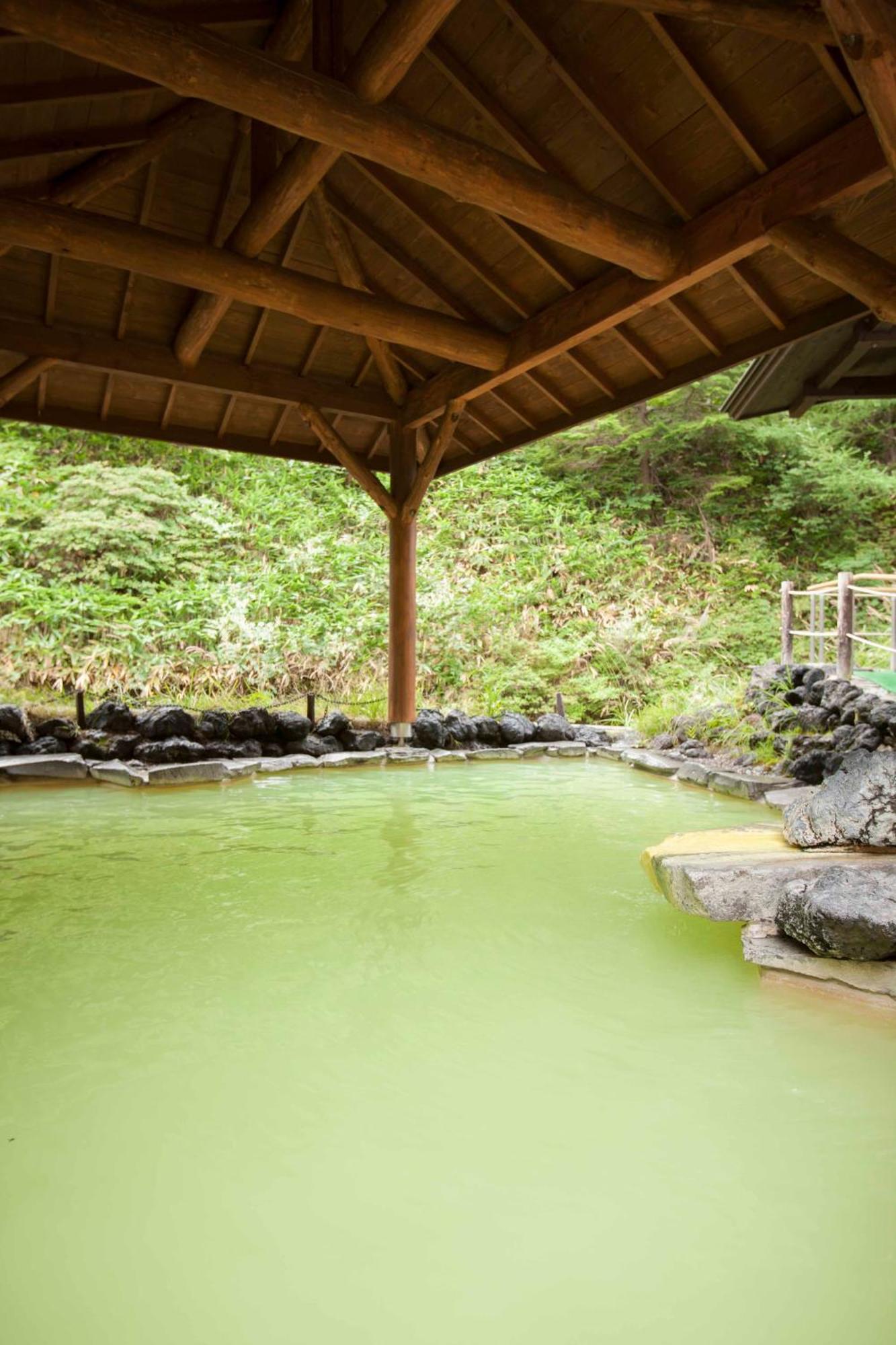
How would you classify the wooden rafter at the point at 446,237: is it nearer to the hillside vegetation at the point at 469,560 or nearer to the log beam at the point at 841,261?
the log beam at the point at 841,261

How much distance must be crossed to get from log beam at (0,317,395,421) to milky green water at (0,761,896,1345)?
4.54 m

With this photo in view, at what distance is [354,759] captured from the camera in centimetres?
827

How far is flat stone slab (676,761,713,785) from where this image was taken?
24.1ft

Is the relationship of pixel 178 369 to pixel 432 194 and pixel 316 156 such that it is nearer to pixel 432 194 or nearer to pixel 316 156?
pixel 432 194

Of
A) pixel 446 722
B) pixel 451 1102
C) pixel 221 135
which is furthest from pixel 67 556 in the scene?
pixel 451 1102

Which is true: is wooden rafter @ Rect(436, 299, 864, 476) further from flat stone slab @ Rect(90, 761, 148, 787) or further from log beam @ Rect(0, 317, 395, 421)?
flat stone slab @ Rect(90, 761, 148, 787)

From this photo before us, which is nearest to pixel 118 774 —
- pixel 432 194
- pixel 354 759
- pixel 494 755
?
pixel 354 759

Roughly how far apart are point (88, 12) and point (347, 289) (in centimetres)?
250

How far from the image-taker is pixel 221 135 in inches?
225


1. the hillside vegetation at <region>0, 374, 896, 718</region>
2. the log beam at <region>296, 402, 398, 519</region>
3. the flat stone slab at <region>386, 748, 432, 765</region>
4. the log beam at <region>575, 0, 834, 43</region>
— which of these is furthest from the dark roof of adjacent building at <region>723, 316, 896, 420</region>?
the flat stone slab at <region>386, 748, 432, 765</region>

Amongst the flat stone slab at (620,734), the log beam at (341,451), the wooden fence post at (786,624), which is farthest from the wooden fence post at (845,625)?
the log beam at (341,451)

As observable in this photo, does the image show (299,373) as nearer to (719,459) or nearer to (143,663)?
(143,663)

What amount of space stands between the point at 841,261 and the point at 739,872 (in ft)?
10.7

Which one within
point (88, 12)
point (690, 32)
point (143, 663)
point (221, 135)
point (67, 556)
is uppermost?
point (221, 135)
